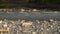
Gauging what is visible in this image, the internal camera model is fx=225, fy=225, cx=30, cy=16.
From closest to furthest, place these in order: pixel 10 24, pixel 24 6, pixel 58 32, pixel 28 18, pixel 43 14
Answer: pixel 58 32, pixel 10 24, pixel 28 18, pixel 43 14, pixel 24 6

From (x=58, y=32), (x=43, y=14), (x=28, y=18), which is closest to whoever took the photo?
(x=58, y=32)

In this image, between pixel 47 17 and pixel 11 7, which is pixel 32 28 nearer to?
pixel 47 17

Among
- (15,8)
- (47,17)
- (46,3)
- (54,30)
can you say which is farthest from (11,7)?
(54,30)

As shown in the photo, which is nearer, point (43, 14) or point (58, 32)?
point (58, 32)

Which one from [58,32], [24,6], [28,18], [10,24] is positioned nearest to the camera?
[58,32]

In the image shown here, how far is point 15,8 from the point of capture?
6.45 meters

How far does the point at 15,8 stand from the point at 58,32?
2.35 metres

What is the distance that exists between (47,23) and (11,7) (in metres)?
1.89

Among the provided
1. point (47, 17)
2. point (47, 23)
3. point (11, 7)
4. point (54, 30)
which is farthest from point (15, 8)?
point (54, 30)

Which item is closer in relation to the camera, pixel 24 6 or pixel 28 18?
pixel 28 18

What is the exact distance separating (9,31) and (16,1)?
223 cm

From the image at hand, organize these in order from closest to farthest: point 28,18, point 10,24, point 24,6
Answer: point 10,24 → point 28,18 → point 24,6

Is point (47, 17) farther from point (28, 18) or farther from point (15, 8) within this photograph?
point (15, 8)

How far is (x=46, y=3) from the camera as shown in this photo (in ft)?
21.2
